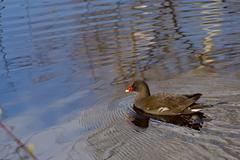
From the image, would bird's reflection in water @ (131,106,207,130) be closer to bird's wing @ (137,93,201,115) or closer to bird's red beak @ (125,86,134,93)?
bird's wing @ (137,93,201,115)

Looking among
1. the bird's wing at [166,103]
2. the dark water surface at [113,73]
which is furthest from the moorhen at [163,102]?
the dark water surface at [113,73]

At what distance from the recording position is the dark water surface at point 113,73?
735 centimetres

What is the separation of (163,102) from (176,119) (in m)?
0.35

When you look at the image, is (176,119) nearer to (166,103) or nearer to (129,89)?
(166,103)

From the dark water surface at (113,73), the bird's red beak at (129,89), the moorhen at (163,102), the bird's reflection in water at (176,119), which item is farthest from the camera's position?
the bird's red beak at (129,89)

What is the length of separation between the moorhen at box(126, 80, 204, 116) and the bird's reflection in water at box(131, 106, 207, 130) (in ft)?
0.20

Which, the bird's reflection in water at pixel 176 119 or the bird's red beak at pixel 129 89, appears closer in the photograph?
the bird's reflection in water at pixel 176 119

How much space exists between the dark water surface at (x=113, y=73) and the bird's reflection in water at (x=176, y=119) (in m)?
0.16

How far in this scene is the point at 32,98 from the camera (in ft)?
31.8

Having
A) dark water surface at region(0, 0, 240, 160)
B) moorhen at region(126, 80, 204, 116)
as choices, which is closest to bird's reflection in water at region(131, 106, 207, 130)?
moorhen at region(126, 80, 204, 116)

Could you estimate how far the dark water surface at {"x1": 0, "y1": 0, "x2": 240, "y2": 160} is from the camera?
7352mm

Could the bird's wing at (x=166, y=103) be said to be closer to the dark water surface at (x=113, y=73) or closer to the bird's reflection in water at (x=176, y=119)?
the bird's reflection in water at (x=176, y=119)

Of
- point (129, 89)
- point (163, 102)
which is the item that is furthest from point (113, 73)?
point (163, 102)

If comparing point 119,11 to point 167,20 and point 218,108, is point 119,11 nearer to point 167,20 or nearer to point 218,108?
point 167,20
